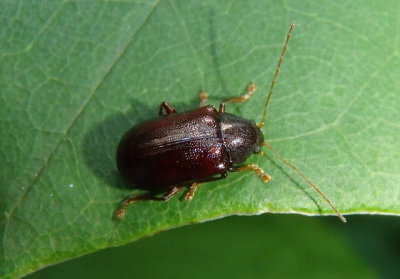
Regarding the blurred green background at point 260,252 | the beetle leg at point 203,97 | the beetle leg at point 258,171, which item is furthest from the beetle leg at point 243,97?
the blurred green background at point 260,252

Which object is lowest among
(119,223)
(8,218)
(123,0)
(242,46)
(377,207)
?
(377,207)

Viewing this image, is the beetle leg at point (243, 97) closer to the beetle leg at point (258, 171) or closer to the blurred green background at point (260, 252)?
the beetle leg at point (258, 171)

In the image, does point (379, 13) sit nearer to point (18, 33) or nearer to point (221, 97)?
point (221, 97)

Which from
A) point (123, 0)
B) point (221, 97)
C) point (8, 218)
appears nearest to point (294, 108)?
point (221, 97)

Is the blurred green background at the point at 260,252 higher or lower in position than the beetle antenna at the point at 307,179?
lower

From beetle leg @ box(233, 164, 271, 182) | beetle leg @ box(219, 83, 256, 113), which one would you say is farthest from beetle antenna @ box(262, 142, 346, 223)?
beetle leg @ box(219, 83, 256, 113)

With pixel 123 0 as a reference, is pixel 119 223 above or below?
below
